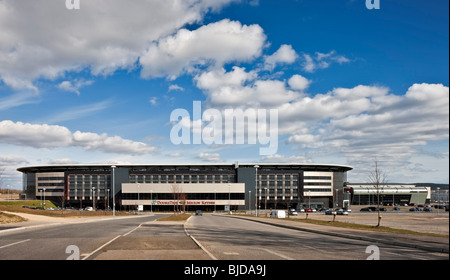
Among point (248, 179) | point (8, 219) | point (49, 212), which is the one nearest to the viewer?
point (8, 219)

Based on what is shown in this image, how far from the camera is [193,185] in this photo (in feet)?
420

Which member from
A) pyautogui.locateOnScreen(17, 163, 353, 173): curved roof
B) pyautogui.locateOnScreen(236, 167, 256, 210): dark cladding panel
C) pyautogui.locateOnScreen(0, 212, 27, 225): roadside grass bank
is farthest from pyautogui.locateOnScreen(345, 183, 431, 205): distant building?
pyautogui.locateOnScreen(0, 212, 27, 225): roadside grass bank

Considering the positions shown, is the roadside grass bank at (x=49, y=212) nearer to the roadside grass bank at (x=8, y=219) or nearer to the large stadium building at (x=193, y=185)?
the roadside grass bank at (x=8, y=219)

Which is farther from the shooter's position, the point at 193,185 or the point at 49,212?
the point at 193,185

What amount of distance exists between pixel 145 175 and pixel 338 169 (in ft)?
260

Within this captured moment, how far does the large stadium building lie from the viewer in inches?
5025

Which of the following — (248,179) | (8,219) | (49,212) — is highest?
(8,219)

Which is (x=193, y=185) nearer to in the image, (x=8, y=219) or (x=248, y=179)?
(x=248, y=179)

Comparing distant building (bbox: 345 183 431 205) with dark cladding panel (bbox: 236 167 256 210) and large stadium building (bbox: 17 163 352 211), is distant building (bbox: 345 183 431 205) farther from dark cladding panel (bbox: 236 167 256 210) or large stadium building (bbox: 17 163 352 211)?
dark cladding panel (bbox: 236 167 256 210)

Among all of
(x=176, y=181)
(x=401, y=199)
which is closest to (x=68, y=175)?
(x=176, y=181)

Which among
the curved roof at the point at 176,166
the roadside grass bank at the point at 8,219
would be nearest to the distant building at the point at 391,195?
the curved roof at the point at 176,166

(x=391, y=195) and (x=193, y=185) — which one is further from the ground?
(x=193, y=185)

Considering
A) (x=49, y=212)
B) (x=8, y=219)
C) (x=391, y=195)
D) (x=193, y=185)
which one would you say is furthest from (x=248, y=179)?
(x=8, y=219)
